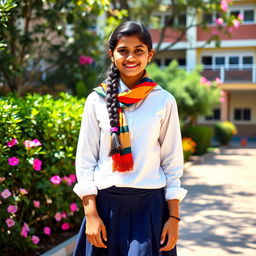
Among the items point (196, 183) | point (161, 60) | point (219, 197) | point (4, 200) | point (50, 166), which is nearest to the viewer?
point (4, 200)

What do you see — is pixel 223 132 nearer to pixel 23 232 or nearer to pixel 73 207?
pixel 73 207

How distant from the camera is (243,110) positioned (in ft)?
98.6

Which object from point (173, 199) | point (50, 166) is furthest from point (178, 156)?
point (50, 166)

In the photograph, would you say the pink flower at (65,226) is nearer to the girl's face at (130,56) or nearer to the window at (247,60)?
the girl's face at (130,56)

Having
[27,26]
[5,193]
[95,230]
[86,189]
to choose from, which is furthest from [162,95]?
[27,26]

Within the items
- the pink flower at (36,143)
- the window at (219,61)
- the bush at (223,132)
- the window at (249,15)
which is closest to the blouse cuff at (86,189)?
the pink flower at (36,143)

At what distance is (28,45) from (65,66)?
4491 mm

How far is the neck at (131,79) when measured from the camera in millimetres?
2279

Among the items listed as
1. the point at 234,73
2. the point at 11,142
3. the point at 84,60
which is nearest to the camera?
the point at 11,142

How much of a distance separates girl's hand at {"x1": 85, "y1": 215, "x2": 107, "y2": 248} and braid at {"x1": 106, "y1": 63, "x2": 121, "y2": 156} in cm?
33

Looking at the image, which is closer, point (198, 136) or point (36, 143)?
point (36, 143)

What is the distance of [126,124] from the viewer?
2139mm

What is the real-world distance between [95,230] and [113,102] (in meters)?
0.63

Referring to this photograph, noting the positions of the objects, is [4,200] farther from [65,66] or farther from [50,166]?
[65,66]
